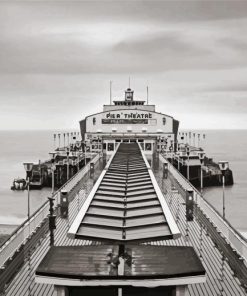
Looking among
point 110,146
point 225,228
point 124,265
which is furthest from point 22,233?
point 110,146

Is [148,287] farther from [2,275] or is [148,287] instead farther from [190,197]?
[190,197]

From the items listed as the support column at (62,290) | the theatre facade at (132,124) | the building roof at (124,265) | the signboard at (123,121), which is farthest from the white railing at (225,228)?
the signboard at (123,121)

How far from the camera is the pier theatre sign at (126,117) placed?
64.6 m

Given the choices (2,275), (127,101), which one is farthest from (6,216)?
(127,101)

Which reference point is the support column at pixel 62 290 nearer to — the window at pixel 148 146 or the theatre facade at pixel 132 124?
the window at pixel 148 146

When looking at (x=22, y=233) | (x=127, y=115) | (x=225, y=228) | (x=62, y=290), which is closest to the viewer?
(x=62, y=290)

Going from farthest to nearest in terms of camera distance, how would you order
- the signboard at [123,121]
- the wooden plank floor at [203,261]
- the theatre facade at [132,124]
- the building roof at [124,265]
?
the signboard at [123,121] → the theatre facade at [132,124] → the wooden plank floor at [203,261] → the building roof at [124,265]

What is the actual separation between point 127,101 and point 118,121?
58.4 feet

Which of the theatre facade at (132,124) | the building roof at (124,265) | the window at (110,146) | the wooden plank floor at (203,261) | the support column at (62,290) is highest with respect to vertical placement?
the theatre facade at (132,124)

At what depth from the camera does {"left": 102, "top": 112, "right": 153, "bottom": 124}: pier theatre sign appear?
64600 mm

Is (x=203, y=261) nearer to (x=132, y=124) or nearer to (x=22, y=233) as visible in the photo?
(x=22, y=233)

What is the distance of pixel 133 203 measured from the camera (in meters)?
10.2

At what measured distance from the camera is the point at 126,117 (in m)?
64.8

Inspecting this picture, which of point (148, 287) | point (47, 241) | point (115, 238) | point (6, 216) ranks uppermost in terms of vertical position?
point (115, 238)
